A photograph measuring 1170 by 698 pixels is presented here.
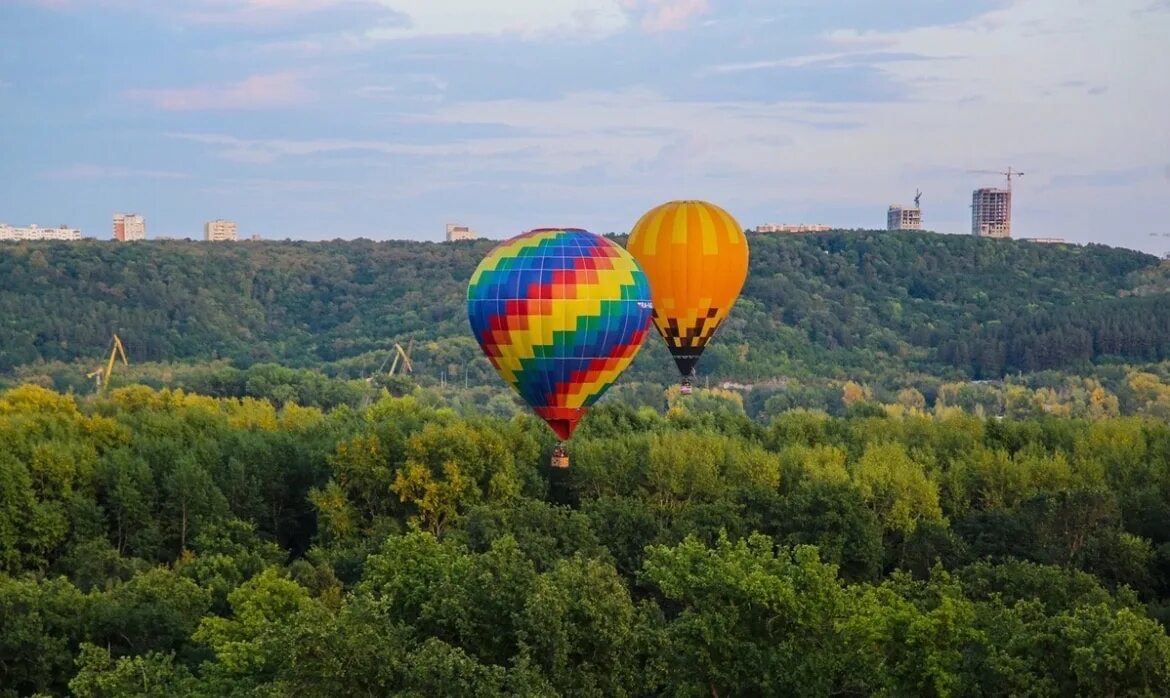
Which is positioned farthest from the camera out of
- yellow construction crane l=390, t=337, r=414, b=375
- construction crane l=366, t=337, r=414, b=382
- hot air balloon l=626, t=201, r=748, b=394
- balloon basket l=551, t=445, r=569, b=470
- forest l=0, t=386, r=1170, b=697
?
construction crane l=366, t=337, r=414, b=382

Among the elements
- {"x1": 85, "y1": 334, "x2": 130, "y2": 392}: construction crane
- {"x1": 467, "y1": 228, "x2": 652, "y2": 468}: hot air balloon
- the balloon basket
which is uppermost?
{"x1": 467, "y1": 228, "x2": 652, "y2": 468}: hot air balloon

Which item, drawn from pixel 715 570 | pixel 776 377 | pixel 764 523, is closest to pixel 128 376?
pixel 776 377

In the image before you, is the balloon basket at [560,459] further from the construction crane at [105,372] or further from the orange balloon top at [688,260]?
the construction crane at [105,372]

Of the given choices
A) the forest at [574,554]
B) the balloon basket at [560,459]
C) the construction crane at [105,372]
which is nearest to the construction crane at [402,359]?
the construction crane at [105,372]

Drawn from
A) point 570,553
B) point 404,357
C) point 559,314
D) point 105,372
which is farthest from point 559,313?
point 404,357

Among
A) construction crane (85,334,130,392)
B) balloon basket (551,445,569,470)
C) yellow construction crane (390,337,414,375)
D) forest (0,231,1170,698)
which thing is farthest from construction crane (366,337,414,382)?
balloon basket (551,445,569,470)

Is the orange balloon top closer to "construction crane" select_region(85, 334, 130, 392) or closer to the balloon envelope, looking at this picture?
the balloon envelope
